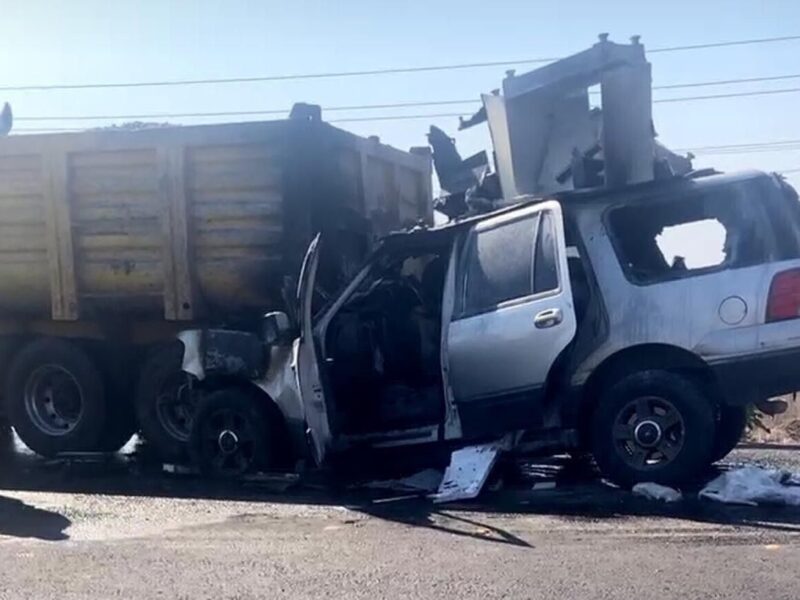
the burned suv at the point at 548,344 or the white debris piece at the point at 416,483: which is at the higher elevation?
the burned suv at the point at 548,344

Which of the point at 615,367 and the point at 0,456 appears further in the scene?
the point at 0,456

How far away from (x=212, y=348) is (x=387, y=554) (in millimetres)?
3135

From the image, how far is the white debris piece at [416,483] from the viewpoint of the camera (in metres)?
→ 8.59

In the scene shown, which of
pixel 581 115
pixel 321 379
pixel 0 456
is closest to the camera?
pixel 321 379

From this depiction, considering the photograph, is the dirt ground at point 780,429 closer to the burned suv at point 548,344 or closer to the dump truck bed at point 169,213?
the burned suv at point 548,344

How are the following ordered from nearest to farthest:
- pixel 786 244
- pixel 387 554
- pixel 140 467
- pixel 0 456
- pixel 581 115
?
pixel 387 554, pixel 786 244, pixel 581 115, pixel 140 467, pixel 0 456

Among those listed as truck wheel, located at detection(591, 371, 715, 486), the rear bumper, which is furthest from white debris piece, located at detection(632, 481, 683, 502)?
the rear bumper

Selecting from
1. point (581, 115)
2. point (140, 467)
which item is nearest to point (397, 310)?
point (581, 115)

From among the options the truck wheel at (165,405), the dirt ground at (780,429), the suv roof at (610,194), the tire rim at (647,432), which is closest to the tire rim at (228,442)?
the truck wheel at (165,405)

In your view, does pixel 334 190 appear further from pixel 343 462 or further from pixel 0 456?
pixel 0 456

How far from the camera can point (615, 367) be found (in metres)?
8.23

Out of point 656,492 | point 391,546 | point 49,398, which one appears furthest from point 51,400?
point 656,492

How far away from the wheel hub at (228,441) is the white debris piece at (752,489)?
338 centimetres

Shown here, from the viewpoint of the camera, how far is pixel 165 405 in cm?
1067
